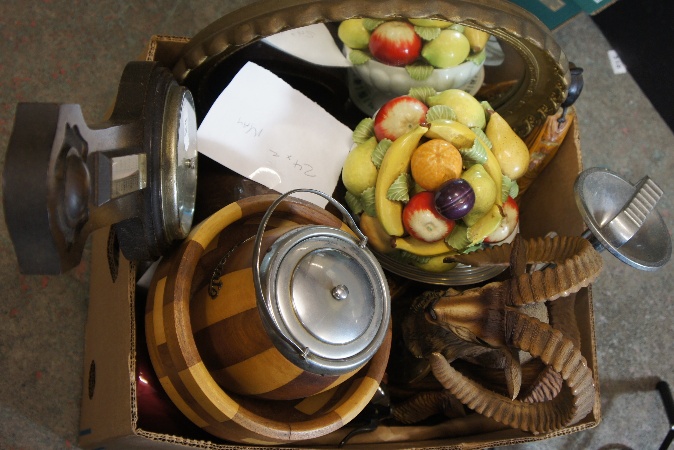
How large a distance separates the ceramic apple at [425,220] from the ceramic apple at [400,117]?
97mm

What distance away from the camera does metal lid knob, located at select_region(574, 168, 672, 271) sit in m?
0.71

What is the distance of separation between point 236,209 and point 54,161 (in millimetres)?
229

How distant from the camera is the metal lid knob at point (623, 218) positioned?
2.32 ft

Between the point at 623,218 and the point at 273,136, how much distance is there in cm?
46

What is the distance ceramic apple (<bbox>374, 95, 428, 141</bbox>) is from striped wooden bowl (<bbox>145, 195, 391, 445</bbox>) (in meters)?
0.18

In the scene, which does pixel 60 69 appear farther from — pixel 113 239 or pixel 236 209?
pixel 236 209

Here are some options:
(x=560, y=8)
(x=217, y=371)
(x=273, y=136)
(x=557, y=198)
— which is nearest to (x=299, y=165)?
(x=273, y=136)

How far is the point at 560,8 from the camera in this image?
1167mm

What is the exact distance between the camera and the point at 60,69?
105 centimetres

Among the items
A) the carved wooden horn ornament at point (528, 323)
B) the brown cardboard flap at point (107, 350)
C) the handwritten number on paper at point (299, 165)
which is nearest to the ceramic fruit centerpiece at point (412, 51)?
the handwritten number on paper at point (299, 165)

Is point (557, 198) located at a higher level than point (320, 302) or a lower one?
lower

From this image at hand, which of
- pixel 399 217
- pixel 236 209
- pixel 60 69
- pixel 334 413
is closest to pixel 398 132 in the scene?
pixel 399 217

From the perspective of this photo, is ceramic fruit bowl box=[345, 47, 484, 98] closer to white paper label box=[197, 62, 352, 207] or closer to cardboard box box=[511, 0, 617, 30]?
white paper label box=[197, 62, 352, 207]

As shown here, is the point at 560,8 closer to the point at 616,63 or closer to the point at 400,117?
the point at 616,63
